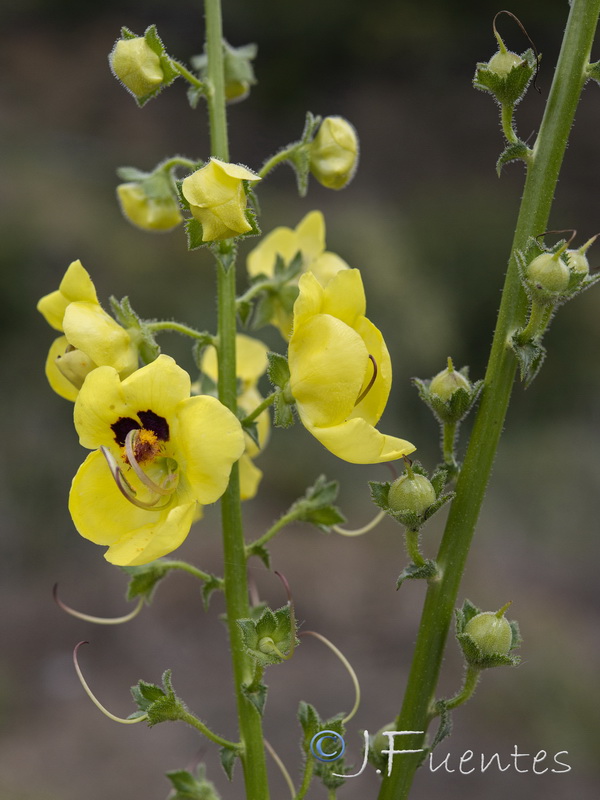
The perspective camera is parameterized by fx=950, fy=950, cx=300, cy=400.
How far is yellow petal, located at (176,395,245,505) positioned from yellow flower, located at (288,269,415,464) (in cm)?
8

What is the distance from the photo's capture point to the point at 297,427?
4977mm

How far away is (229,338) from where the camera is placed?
1024 mm

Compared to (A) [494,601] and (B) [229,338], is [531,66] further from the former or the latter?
(A) [494,601]

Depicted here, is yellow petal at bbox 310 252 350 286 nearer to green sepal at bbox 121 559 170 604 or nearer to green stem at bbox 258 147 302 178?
green stem at bbox 258 147 302 178

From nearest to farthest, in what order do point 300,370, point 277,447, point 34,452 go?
point 300,370 → point 34,452 → point 277,447

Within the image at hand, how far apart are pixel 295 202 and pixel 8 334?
1973 millimetres

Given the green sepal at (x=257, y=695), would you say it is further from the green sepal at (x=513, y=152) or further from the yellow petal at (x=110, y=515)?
the green sepal at (x=513, y=152)

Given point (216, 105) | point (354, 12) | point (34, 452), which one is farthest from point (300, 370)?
point (354, 12)

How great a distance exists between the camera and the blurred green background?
12.9 feet

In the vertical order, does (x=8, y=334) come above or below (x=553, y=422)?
above

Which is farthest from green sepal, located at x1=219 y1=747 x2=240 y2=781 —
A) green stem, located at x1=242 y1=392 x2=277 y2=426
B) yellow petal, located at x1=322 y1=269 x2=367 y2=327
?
yellow petal, located at x1=322 y1=269 x2=367 y2=327

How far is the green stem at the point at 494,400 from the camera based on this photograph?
0.93m

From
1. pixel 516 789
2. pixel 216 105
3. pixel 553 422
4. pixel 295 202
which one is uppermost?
pixel 216 105

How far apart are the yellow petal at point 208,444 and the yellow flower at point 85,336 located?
102 millimetres
